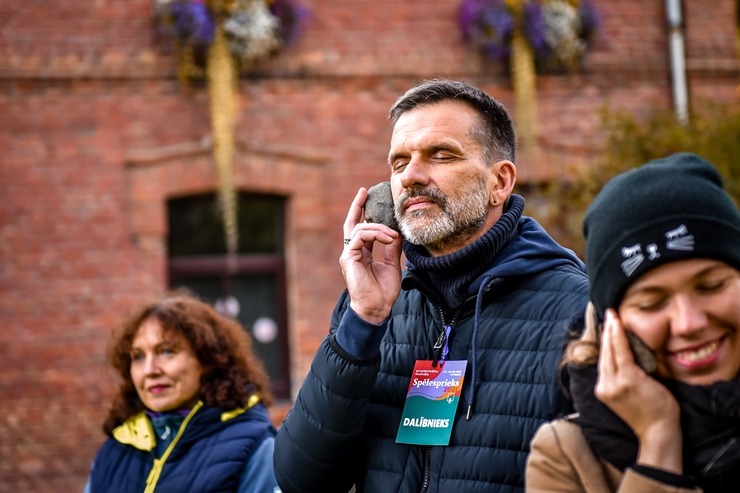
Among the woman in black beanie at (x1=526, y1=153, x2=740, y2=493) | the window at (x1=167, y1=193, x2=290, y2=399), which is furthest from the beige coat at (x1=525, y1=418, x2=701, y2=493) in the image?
the window at (x1=167, y1=193, x2=290, y2=399)

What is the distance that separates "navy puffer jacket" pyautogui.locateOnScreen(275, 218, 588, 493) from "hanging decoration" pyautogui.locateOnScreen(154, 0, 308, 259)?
640 cm

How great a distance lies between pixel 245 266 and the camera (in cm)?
955

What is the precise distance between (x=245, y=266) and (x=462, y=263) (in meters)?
6.85

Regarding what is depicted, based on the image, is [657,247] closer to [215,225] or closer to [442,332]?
[442,332]

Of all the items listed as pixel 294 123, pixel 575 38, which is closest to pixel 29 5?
pixel 294 123

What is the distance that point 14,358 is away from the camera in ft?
28.7

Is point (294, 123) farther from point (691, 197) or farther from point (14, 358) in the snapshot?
point (691, 197)

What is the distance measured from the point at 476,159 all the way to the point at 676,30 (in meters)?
8.10

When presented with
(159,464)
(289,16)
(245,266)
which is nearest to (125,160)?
(245,266)

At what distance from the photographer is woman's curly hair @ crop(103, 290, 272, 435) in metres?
4.26

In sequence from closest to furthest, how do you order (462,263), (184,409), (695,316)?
(695,316) → (462,263) → (184,409)

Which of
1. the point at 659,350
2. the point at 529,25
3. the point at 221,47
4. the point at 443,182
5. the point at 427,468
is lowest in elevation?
the point at 427,468

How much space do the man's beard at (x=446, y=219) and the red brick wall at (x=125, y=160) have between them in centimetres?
644

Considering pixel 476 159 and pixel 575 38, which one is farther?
pixel 575 38
